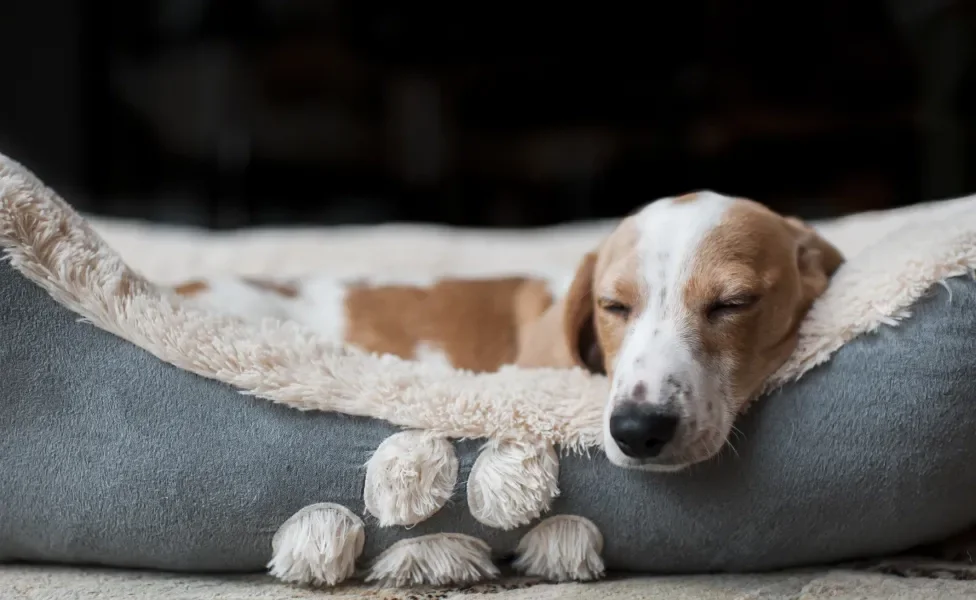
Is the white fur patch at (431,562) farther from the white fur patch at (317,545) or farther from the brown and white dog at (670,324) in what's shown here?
the brown and white dog at (670,324)

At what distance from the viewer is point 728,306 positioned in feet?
5.12

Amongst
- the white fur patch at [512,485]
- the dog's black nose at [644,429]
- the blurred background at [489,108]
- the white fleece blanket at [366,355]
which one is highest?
the blurred background at [489,108]

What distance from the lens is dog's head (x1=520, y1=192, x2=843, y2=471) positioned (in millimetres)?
1378

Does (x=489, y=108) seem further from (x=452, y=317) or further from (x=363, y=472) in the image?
(x=363, y=472)

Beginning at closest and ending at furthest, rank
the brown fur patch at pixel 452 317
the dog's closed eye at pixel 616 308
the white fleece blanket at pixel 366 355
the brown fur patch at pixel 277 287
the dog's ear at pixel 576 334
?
the white fleece blanket at pixel 366 355 → the dog's closed eye at pixel 616 308 → the dog's ear at pixel 576 334 → the brown fur patch at pixel 452 317 → the brown fur patch at pixel 277 287

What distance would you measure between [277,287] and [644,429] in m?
1.29

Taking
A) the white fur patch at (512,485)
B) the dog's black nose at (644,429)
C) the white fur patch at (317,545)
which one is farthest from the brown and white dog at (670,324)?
the white fur patch at (317,545)

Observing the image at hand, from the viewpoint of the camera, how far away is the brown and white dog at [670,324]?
54.5 inches

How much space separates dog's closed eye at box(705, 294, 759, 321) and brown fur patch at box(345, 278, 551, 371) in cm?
69

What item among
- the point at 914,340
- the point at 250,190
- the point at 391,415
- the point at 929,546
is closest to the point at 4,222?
the point at 391,415

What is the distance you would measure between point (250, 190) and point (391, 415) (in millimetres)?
3739

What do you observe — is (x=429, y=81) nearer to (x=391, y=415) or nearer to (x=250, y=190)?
(x=250, y=190)

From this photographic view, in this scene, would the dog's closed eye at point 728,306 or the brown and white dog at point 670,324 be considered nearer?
the brown and white dog at point 670,324

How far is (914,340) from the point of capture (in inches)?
56.4
